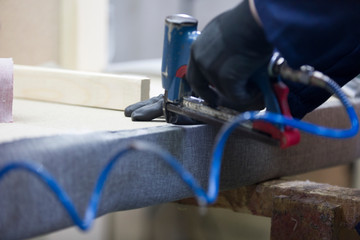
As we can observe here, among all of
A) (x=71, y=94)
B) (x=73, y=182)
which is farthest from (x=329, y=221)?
(x=71, y=94)

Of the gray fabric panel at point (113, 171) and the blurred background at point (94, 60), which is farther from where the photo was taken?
the blurred background at point (94, 60)

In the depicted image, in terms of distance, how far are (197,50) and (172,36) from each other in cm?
17

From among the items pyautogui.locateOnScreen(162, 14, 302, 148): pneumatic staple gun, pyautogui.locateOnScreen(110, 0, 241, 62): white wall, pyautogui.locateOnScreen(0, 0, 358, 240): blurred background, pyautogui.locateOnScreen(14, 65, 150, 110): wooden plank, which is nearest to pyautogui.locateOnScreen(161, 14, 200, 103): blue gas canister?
pyautogui.locateOnScreen(162, 14, 302, 148): pneumatic staple gun

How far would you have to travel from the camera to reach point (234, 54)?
0.82 m

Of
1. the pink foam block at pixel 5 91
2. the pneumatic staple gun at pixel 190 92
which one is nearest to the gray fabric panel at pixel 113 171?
the pneumatic staple gun at pixel 190 92

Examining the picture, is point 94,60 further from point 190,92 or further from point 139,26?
point 139,26

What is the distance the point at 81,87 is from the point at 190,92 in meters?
0.42

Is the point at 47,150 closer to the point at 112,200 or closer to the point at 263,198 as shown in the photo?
the point at 112,200

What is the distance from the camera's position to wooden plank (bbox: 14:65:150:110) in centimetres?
132

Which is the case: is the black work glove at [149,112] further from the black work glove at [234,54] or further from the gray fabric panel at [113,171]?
the black work glove at [234,54]

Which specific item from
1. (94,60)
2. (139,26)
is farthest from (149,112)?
(139,26)

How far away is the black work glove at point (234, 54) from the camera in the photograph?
812 mm

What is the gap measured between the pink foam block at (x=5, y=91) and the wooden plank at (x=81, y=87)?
0.28m

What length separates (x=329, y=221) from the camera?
1.05 m
